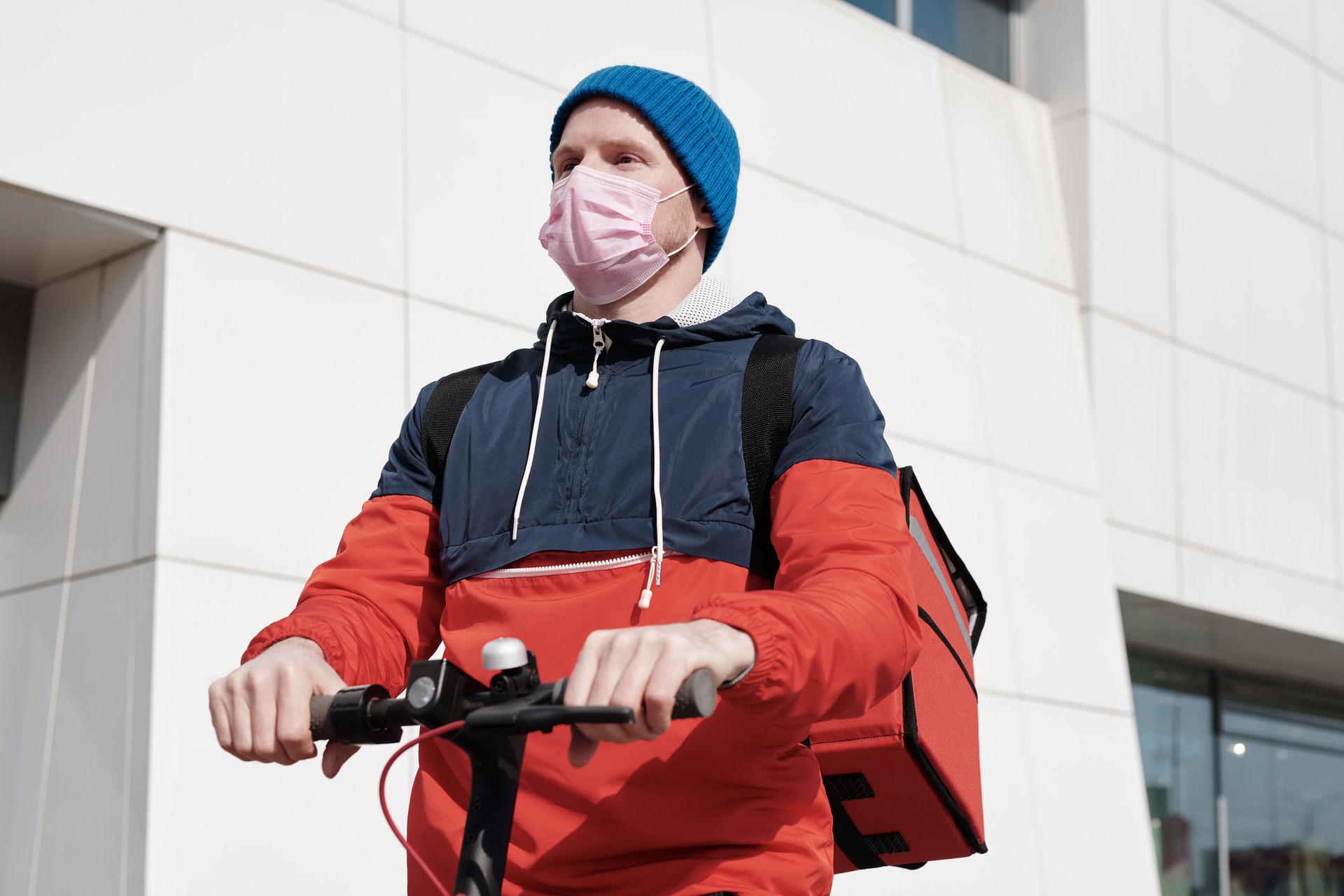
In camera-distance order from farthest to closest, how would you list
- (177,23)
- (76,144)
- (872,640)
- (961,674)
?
1. (177,23)
2. (76,144)
3. (961,674)
4. (872,640)

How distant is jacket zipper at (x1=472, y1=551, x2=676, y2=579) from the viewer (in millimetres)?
2293

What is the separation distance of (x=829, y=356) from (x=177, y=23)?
147 inches

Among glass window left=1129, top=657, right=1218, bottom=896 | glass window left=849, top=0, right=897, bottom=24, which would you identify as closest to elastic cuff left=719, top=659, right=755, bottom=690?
glass window left=849, top=0, right=897, bottom=24

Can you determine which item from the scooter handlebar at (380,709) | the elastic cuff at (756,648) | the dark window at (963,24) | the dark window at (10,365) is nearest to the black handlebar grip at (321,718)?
the scooter handlebar at (380,709)

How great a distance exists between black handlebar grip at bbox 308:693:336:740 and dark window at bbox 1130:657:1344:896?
9616mm

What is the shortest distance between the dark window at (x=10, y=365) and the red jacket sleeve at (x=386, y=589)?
331 centimetres

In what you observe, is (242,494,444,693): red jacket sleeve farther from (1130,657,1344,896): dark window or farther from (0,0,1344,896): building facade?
(1130,657,1344,896): dark window

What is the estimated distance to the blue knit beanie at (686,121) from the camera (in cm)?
266

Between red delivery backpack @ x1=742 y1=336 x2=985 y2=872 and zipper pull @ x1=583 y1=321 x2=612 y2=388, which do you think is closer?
zipper pull @ x1=583 y1=321 x2=612 y2=388

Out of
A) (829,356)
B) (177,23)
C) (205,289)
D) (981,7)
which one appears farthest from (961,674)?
(981,7)

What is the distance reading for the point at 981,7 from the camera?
10.1 metres

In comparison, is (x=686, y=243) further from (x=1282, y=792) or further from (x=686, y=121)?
(x=1282, y=792)

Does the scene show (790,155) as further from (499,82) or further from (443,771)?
(443,771)

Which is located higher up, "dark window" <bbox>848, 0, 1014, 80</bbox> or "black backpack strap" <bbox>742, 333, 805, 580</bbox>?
"dark window" <bbox>848, 0, 1014, 80</bbox>
